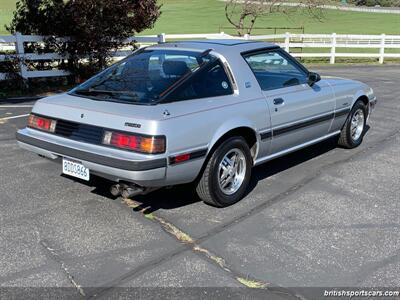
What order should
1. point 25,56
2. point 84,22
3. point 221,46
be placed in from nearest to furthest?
point 221,46
point 25,56
point 84,22

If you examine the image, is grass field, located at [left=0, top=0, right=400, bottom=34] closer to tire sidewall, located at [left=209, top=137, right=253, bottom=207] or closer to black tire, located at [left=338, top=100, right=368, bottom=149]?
black tire, located at [left=338, top=100, right=368, bottom=149]

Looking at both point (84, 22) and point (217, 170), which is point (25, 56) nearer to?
point (84, 22)

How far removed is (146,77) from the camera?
4.81m

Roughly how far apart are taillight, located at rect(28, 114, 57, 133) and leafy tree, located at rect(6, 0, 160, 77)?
8.10 m

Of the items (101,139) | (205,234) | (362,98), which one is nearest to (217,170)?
(205,234)

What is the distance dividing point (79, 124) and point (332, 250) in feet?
8.11

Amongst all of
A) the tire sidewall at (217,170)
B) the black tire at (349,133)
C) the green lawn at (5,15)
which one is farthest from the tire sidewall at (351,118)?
the green lawn at (5,15)

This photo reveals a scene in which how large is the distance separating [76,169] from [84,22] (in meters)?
8.90

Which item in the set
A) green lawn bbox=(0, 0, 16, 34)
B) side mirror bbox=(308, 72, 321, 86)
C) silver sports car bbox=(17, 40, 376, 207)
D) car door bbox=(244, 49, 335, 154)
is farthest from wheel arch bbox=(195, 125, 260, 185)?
green lawn bbox=(0, 0, 16, 34)

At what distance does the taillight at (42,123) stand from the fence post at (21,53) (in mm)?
7776

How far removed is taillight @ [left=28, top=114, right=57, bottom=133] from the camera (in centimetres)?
469

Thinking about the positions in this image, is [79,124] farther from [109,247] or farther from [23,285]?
[23,285]

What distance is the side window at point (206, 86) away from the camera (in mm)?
4445

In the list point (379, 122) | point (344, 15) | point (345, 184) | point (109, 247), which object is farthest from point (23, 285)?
point (344, 15)
